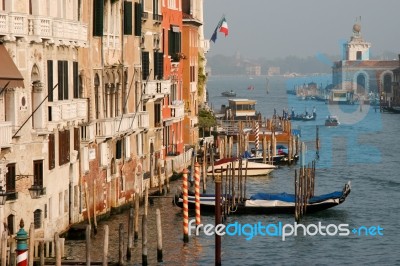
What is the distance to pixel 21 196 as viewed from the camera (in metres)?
26.1

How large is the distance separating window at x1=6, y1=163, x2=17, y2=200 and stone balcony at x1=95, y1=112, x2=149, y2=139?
6.03 metres

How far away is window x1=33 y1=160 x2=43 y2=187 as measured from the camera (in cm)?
2686

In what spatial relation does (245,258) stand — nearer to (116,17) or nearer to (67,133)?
(67,133)

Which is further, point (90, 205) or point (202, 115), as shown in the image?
point (202, 115)

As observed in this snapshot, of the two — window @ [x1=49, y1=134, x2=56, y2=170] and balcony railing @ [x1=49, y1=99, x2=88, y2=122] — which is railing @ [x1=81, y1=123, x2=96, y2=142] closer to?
balcony railing @ [x1=49, y1=99, x2=88, y2=122]

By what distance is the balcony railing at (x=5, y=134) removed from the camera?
24.9 meters

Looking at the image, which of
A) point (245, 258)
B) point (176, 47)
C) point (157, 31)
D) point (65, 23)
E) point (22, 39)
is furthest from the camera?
point (176, 47)

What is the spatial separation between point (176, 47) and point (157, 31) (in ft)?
14.8

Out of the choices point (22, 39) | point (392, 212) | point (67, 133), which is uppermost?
point (22, 39)

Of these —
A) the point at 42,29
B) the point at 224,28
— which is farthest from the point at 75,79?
the point at 224,28

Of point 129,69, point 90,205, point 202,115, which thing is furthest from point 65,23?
point 202,115

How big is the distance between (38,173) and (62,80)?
8.44 feet

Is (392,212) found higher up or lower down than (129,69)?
lower down

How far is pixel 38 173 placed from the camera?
2708cm
